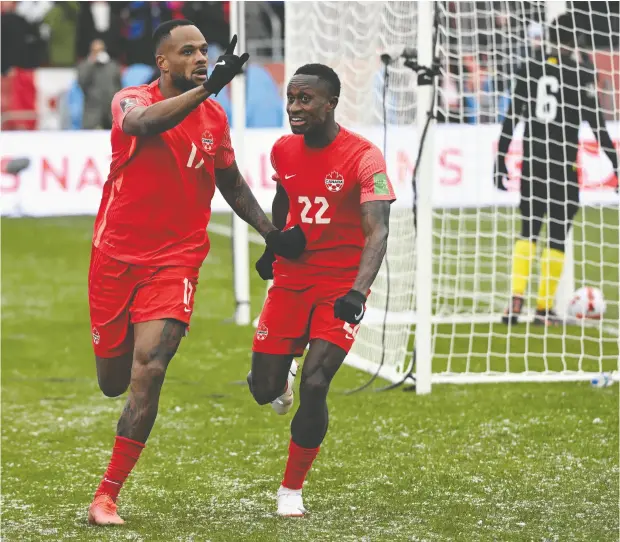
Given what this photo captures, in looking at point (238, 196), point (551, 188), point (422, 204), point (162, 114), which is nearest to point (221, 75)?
point (162, 114)

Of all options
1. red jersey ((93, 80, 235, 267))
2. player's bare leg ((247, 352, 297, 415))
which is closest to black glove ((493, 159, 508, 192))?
player's bare leg ((247, 352, 297, 415))

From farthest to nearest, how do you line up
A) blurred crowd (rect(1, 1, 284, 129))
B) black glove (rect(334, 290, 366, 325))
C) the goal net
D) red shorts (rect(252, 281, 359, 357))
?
blurred crowd (rect(1, 1, 284, 129)) < the goal net < red shorts (rect(252, 281, 359, 357)) < black glove (rect(334, 290, 366, 325))

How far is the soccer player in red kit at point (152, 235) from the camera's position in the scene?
19.5ft

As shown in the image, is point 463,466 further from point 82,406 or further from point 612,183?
point 612,183

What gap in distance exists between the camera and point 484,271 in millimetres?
15281

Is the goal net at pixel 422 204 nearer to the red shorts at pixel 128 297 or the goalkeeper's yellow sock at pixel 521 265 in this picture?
the goalkeeper's yellow sock at pixel 521 265

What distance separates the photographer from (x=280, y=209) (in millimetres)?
6438

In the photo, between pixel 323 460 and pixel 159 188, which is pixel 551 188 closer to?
pixel 323 460

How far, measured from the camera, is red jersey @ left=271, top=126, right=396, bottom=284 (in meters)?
6.16

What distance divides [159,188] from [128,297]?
1.72 feet

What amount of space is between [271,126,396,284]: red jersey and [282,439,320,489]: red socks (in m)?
0.80

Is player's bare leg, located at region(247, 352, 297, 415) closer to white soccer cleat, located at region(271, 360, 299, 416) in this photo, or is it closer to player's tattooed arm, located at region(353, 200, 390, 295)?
white soccer cleat, located at region(271, 360, 299, 416)

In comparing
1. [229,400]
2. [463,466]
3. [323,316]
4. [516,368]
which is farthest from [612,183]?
[323,316]

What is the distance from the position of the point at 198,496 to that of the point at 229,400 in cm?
249
